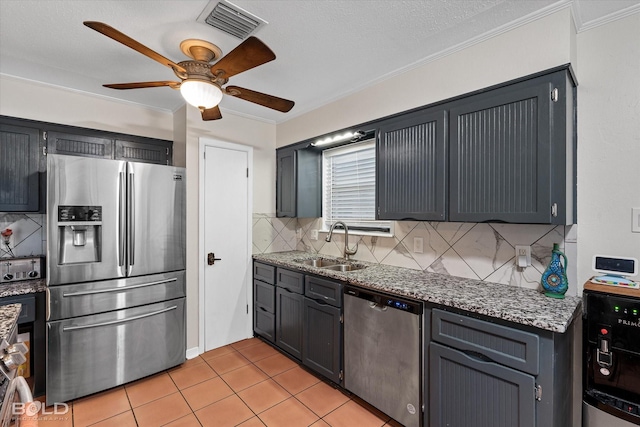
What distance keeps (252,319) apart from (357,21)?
3028mm

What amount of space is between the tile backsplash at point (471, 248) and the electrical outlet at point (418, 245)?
0.02 metres

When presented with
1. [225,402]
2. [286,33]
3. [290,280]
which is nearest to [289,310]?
[290,280]

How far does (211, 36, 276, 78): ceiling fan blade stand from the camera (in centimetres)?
144

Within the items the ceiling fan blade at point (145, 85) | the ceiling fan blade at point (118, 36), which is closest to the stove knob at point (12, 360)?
the ceiling fan blade at point (118, 36)

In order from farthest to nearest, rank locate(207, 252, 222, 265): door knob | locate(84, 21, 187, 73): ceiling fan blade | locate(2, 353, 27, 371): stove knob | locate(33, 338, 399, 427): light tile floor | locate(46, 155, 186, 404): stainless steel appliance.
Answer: locate(207, 252, 222, 265): door knob < locate(46, 155, 186, 404): stainless steel appliance < locate(33, 338, 399, 427): light tile floor < locate(84, 21, 187, 73): ceiling fan blade < locate(2, 353, 27, 371): stove knob

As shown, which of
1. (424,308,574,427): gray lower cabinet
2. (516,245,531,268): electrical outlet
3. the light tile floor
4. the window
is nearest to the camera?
(424,308,574,427): gray lower cabinet

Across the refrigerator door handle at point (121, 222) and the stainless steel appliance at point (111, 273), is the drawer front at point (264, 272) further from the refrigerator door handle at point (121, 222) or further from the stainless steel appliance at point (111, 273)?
the refrigerator door handle at point (121, 222)

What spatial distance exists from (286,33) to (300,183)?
168 centimetres

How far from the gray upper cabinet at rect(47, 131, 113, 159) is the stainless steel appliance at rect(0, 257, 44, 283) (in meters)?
0.95

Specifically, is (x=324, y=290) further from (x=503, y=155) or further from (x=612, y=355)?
(x=612, y=355)

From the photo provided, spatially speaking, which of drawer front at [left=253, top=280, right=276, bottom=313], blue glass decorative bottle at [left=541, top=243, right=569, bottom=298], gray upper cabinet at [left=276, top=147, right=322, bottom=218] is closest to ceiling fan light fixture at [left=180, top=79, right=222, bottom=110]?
gray upper cabinet at [left=276, top=147, right=322, bottom=218]

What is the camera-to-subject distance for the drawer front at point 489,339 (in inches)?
55.6

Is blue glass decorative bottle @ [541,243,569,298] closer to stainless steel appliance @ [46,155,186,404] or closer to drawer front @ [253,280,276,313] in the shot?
drawer front @ [253,280,276,313]

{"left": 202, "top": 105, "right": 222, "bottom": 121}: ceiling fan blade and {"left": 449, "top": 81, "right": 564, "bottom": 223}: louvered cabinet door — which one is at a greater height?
{"left": 202, "top": 105, "right": 222, "bottom": 121}: ceiling fan blade
